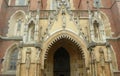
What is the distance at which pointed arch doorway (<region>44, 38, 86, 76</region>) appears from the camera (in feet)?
53.6

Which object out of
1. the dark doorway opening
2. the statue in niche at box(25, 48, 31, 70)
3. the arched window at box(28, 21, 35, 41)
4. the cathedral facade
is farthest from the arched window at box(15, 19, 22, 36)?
the statue in niche at box(25, 48, 31, 70)

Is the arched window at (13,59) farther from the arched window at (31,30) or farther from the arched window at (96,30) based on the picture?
the arched window at (96,30)

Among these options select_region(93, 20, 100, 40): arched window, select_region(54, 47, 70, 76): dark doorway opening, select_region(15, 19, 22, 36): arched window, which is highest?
select_region(15, 19, 22, 36): arched window

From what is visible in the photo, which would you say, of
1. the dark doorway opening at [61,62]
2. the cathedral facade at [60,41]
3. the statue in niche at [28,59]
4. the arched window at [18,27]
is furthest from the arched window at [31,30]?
the arched window at [18,27]

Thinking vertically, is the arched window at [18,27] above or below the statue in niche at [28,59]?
above

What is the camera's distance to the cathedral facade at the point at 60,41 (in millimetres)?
13914

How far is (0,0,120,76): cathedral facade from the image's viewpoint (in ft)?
45.6

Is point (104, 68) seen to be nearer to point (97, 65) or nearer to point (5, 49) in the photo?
point (97, 65)

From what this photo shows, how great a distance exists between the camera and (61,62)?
17484 mm

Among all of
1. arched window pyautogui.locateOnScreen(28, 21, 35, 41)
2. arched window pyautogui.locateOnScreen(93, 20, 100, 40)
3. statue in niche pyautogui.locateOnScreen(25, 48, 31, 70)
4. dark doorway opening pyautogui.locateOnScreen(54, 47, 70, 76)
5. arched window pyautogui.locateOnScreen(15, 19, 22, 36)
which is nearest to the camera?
statue in niche pyautogui.locateOnScreen(25, 48, 31, 70)

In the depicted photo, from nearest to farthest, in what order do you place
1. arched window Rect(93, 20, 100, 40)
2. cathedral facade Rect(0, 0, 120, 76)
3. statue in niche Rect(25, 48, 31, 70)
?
1. statue in niche Rect(25, 48, 31, 70)
2. cathedral facade Rect(0, 0, 120, 76)
3. arched window Rect(93, 20, 100, 40)

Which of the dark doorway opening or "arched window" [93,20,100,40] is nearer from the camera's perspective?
"arched window" [93,20,100,40]

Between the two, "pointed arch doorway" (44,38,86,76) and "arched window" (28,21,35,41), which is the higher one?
"arched window" (28,21,35,41)

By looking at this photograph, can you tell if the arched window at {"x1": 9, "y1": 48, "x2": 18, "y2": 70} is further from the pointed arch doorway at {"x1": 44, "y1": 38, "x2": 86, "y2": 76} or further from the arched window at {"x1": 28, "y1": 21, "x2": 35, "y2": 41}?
the arched window at {"x1": 28, "y1": 21, "x2": 35, "y2": 41}
